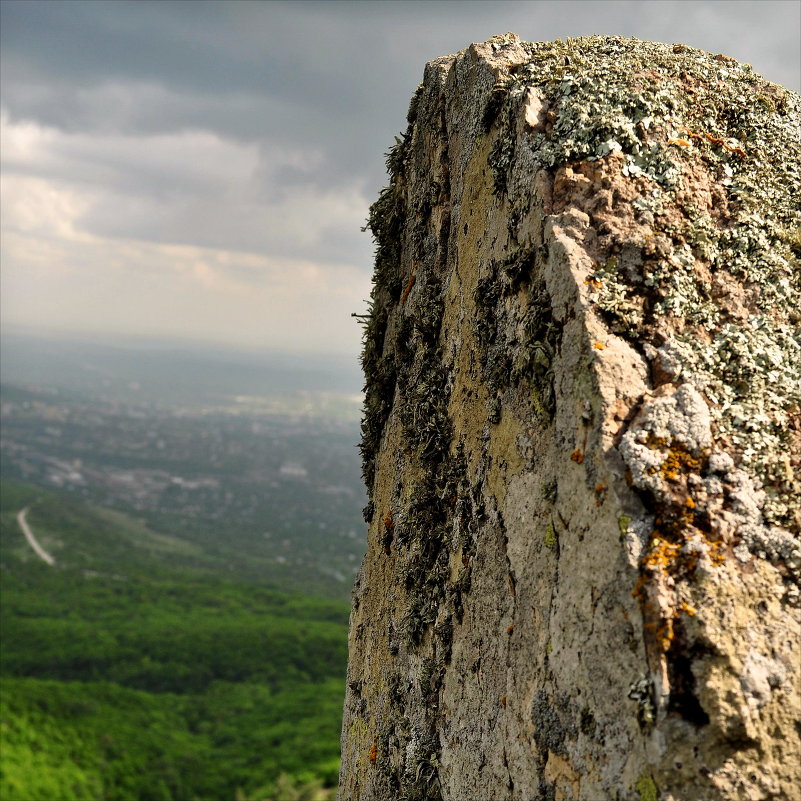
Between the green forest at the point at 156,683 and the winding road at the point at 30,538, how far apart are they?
1.30 m

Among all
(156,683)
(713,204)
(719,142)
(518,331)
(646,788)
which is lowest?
(156,683)

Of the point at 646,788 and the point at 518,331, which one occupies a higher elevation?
the point at 518,331

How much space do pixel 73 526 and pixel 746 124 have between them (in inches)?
5837

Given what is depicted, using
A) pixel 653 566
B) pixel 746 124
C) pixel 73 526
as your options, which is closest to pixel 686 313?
pixel 653 566

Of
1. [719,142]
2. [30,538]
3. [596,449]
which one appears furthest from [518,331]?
[30,538]

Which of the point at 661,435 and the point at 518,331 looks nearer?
the point at 661,435

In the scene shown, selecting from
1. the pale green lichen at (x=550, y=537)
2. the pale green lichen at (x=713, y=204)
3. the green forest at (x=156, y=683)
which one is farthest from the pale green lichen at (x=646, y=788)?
the green forest at (x=156, y=683)

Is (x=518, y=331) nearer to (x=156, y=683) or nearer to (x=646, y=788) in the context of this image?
(x=646, y=788)

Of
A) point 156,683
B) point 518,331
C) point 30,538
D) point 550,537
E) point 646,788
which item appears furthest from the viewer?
point 30,538

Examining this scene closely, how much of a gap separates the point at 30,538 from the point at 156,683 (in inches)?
2737

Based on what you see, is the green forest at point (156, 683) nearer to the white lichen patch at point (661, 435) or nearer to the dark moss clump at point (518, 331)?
the dark moss clump at point (518, 331)

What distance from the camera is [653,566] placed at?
3199 millimetres

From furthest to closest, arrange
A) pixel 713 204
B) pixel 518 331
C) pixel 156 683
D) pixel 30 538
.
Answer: pixel 30 538 < pixel 156 683 < pixel 518 331 < pixel 713 204

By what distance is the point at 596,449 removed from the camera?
11.8 ft
